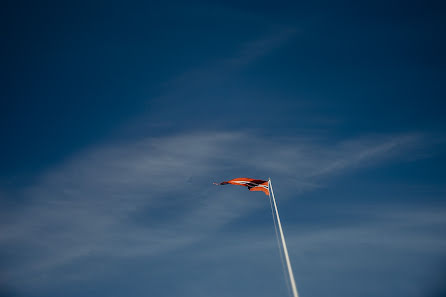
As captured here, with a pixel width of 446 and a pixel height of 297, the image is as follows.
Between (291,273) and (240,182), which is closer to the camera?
(291,273)

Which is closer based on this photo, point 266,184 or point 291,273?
point 291,273

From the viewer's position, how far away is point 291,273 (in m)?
32.4

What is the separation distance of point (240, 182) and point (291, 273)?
20.8 m

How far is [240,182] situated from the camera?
170ft

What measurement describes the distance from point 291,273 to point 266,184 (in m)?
19.4

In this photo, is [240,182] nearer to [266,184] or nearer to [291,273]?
[266,184]

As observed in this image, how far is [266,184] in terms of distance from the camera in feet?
166

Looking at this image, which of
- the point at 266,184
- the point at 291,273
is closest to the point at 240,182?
the point at 266,184

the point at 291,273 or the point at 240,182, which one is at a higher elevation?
the point at 240,182

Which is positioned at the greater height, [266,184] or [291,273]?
[266,184]

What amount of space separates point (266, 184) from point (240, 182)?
4.03 meters
